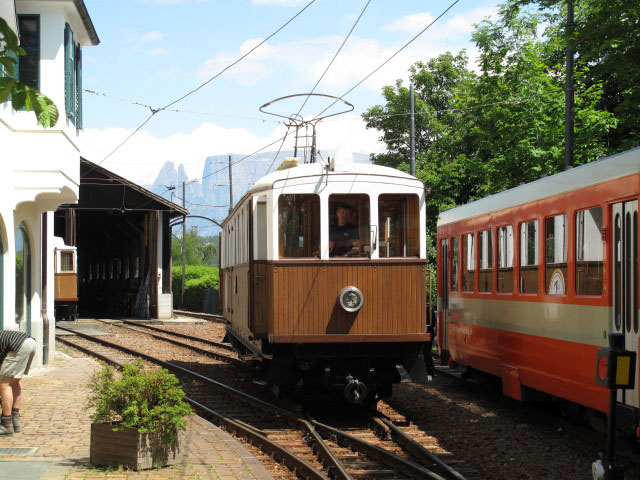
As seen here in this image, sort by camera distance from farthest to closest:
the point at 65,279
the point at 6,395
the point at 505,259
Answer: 1. the point at 65,279
2. the point at 505,259
3. the point at 6,395

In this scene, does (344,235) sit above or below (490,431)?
above

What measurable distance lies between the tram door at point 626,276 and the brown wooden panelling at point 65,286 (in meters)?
31.2

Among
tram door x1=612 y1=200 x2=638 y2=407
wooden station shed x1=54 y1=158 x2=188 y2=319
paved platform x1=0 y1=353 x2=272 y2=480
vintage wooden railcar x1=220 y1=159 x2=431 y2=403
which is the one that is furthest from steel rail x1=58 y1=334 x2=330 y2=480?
wooden station shed x1=54 y1=158 x2=188 y2=319

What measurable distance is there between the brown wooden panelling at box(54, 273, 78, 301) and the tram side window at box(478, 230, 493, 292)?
2681 centimetres

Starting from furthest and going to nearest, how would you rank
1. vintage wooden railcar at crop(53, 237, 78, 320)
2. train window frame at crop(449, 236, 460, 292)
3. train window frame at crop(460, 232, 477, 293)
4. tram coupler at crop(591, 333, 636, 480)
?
vintage wooden railcar at crop(53, 237, 78, 320), train window frame at crop(449, 236, 460, 292), train window frame at crop(460, 232, 477, 293), tram coupler at crop(591, 333, 636, 480)

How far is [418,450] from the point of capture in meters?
9.24

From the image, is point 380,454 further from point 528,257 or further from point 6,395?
point 6,395

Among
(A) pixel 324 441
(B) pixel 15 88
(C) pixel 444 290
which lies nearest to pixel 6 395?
(A) pixel 324 441

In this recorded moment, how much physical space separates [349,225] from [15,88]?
22.2 feet

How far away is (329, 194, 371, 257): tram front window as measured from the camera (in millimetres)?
11102

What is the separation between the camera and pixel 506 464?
899 centimetres

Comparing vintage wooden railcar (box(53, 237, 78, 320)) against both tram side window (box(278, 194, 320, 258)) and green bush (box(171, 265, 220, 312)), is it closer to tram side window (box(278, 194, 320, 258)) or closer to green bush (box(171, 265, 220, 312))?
green bush (box(171, 265, 220, 312))

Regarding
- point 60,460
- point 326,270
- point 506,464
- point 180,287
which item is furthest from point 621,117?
point 180,287

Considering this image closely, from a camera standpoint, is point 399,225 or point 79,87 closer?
point 399,225
